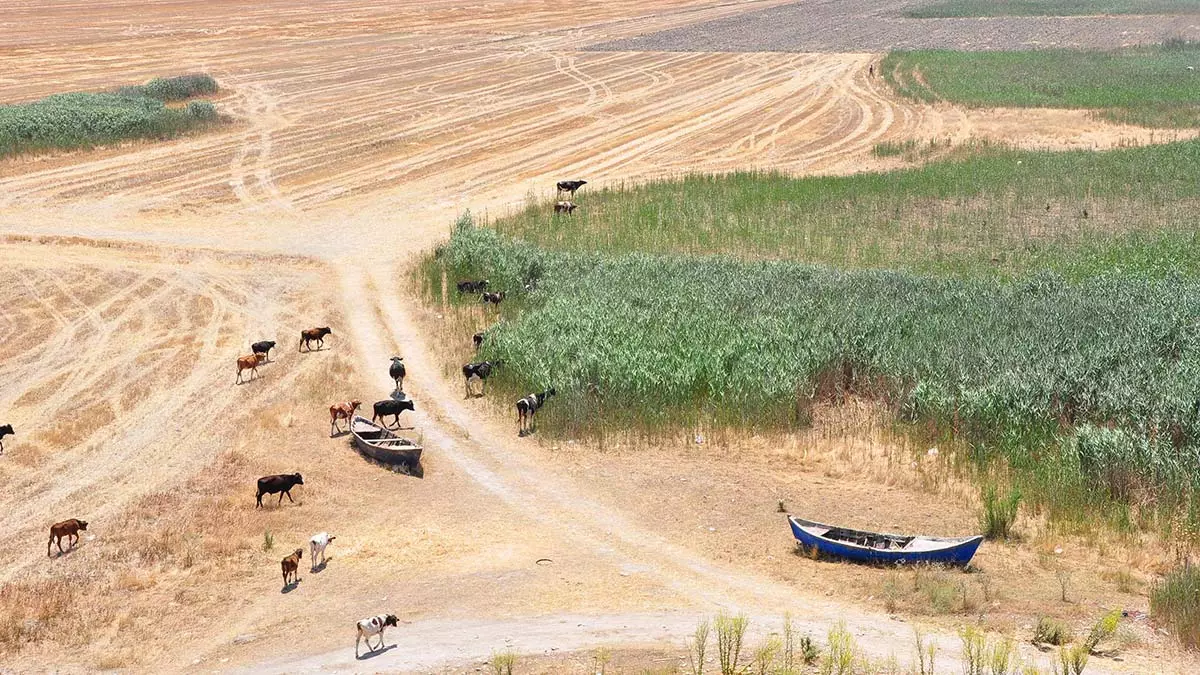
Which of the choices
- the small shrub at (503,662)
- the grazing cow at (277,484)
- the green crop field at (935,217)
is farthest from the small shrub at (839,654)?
the green crop field at (935,217)

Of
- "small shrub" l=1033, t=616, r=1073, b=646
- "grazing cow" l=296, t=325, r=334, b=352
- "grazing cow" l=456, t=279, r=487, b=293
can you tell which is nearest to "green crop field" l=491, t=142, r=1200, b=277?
"grazing cow" l=456, t=279, r=487, b=293

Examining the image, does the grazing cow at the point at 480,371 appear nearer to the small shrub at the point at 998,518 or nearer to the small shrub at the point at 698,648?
the small shrub at the point at 998,518

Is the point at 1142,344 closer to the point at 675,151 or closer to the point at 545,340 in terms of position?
the point at 545,340

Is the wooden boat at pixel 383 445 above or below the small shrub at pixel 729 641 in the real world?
above

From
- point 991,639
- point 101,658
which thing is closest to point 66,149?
point 101,658

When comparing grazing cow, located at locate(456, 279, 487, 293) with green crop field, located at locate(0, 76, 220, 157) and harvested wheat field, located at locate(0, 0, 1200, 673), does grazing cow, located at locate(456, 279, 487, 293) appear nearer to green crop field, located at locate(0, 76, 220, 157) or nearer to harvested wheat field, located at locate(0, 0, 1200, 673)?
harvested wheat field, located at locate(0, 0, 1200, 673)

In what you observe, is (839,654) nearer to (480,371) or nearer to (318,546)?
(318,546)

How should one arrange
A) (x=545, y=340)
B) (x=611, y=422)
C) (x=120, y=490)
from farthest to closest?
1. (x=545, y=340)
2. (x=611, y=422)
3. (x=120, y=490)
